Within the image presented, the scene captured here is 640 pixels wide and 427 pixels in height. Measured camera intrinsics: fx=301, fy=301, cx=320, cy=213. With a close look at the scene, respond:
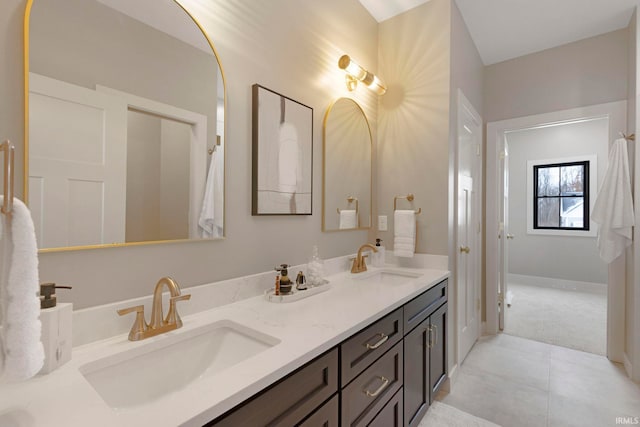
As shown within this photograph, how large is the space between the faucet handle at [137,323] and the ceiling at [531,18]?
92.8 inches

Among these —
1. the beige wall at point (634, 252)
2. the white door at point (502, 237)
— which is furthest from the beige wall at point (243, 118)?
the beige wall at point (634, 252)

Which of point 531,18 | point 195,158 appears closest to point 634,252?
point 531,18

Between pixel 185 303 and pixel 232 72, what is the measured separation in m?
0.96

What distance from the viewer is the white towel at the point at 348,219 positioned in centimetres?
200

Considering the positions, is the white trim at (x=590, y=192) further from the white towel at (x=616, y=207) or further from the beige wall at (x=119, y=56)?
the beige wall at (x=119, y=56)

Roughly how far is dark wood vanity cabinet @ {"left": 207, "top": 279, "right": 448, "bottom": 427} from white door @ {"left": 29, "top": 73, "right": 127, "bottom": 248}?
26.2 inches

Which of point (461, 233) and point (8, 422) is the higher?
point (461, 233)

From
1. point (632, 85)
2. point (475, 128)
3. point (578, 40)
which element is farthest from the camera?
point (475, 128)

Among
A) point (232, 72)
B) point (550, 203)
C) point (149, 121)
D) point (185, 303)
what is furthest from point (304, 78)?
point (550, 203)

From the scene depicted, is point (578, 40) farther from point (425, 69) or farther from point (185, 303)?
point (185, 303)

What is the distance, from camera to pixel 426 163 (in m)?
2.12

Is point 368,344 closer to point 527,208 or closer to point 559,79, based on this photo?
point 559,79

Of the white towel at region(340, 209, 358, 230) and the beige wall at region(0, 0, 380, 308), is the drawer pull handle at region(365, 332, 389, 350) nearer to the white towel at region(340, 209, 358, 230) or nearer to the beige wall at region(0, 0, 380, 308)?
the beige wall at region(0, 0, 380, 308)

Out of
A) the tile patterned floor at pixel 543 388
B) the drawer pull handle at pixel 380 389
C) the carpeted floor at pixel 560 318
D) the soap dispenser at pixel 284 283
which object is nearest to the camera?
the drawer pull handle at pixel 380 389
